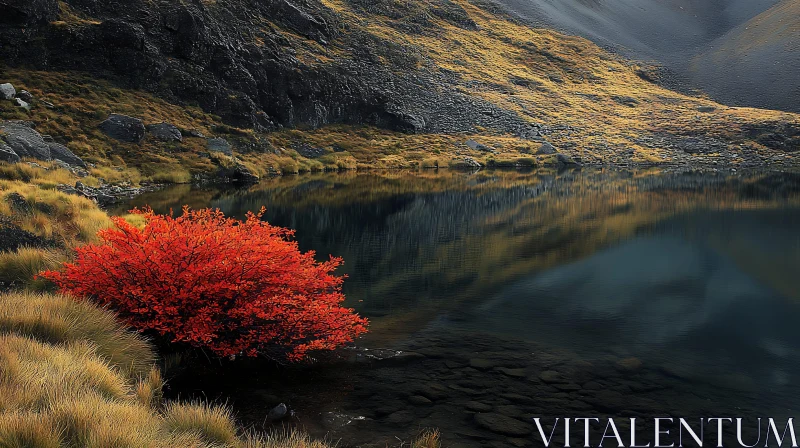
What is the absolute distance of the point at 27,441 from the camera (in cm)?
464

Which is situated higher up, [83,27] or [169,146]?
[83,27]

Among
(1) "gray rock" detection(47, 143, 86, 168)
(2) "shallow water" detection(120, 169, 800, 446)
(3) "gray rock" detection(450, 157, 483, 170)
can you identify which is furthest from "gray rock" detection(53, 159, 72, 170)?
(3) "gray rock" detection(450, 157, 483, 170)

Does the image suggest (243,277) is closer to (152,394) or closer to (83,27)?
(152,394)

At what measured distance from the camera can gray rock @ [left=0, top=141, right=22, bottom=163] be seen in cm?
2767

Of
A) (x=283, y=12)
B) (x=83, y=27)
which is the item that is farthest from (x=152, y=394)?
(x=283, y=12)

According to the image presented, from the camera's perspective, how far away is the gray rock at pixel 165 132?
1945 inches

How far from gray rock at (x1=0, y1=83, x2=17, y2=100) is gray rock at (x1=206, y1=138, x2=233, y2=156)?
15.1 m

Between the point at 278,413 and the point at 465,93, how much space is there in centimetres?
9142

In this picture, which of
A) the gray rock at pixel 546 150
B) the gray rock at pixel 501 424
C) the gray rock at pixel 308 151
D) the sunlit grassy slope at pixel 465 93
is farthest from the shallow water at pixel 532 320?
the gray rock at pixel 546 150

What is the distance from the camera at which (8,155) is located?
27984mm

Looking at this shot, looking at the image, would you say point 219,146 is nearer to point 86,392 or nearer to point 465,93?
point 86,392

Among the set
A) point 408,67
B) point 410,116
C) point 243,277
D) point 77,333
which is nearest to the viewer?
point 77,333

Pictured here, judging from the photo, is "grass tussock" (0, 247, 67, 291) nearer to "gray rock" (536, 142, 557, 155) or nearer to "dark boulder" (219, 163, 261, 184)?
"dark boulder" (219, 163, 261, 184)

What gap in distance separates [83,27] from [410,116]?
138 ft
